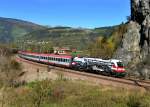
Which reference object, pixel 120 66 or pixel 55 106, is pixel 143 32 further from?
pixel 55 106

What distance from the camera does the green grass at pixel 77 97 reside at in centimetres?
2256

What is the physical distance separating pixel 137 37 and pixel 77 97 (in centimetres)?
4259

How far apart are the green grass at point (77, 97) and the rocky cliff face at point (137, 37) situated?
30035 millimetres

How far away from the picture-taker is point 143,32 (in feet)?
227

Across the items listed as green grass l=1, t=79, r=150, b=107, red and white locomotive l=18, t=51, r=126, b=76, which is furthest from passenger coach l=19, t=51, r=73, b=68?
green grass l=1, t=79, r=150, b=107

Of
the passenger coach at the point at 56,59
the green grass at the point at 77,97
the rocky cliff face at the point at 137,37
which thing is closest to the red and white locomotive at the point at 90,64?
the passenger coach at the point at 56,59

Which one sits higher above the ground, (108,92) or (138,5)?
(138,5)

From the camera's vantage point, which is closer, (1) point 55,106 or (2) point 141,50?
(1) point 55,106

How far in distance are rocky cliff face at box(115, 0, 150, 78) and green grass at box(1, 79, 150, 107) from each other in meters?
30.0

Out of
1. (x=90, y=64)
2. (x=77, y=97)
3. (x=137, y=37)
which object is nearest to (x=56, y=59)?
(x=137, y=37)

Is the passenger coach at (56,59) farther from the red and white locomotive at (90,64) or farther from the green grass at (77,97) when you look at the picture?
the green grass at (77,97)

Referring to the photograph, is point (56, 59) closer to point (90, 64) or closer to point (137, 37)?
point (137, 37)

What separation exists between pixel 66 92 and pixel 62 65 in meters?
40.7

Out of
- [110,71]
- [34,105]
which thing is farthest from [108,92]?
[110,71]
